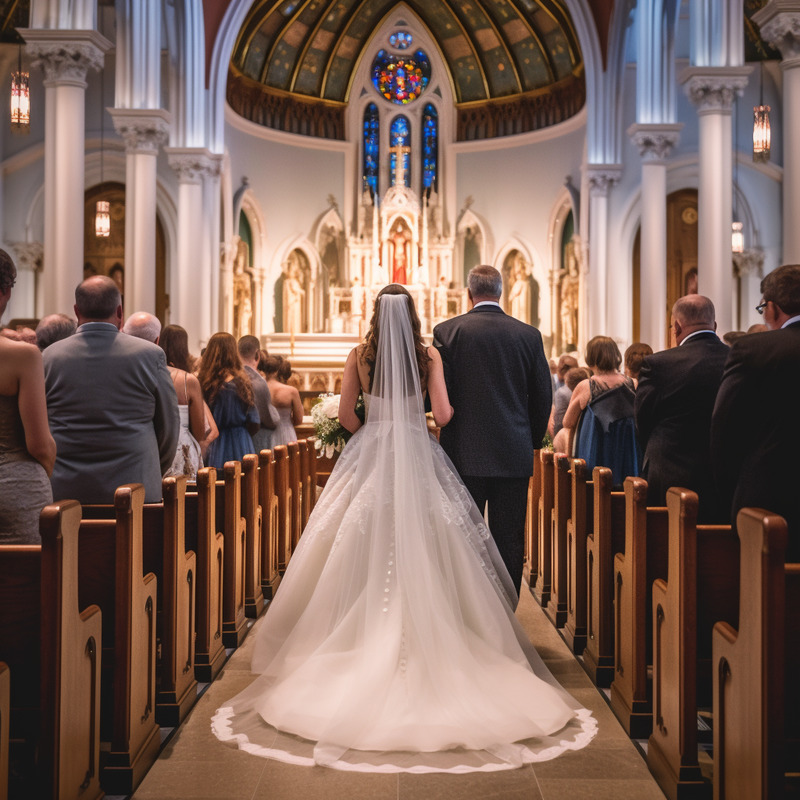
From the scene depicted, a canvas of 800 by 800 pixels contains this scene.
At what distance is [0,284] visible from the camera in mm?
2924

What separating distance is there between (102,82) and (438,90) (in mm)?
8701

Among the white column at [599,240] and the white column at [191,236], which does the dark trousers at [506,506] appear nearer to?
the white column at [191,236]

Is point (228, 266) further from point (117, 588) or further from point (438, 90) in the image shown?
point (117, 588)

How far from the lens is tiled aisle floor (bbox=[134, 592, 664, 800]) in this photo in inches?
120

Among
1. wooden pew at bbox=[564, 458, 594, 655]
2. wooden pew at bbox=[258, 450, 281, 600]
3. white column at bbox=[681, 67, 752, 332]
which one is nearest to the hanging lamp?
wooden pew at bbox=[258, 450, 281, 600]

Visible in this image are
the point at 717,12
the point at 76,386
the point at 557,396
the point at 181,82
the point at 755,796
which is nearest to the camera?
the point at 755,796

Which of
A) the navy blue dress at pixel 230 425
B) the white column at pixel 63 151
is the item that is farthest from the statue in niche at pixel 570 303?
the navy blue dress at pixel 230 425

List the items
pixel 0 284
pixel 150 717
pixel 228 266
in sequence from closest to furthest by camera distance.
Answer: pixel 0 284
pixel 150 717
pixel 228 266

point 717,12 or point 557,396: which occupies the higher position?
point 717,12

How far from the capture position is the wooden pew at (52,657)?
250 centimetres

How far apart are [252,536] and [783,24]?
589 cm

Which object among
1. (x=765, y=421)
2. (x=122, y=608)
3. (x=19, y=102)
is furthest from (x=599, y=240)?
(x=122, y=608)

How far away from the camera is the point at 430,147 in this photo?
22547mm

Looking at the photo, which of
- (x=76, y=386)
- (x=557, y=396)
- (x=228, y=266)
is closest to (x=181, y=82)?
(x=228, y=266)
